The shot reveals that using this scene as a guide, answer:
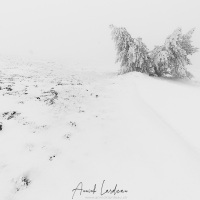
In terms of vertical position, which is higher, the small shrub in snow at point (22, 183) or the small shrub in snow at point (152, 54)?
the small shrub in snow at point (152, 54)

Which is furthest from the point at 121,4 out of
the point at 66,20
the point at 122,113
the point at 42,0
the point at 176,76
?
the point at 122,113

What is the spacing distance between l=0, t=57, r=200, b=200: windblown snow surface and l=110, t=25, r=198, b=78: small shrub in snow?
8.03 meters

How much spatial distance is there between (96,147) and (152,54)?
42.2 ft

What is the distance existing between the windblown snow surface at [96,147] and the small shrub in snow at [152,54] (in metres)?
8.03

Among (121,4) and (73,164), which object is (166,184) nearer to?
(73,164)

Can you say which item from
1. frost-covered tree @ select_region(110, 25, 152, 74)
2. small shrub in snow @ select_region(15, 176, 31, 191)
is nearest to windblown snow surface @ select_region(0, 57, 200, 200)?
small shrub in snow @ select_region(15, 176, 31, 191)

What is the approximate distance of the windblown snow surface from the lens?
384 cm

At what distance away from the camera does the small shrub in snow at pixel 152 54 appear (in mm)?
15344

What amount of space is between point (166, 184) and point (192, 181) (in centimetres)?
51

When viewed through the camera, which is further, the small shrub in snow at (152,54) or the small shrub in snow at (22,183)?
the small shrub in snow at (152,54)
